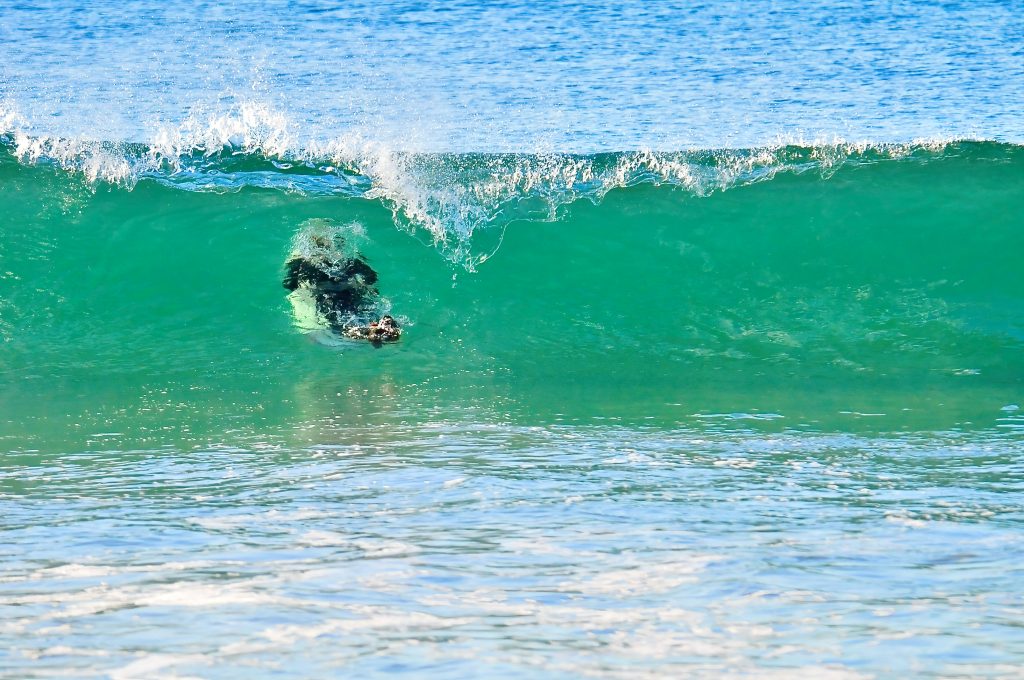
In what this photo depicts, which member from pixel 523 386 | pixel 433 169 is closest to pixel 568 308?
pixel 523 386

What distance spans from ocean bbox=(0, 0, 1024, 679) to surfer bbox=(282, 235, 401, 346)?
0.34 ft

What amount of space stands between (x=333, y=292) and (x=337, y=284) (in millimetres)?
86

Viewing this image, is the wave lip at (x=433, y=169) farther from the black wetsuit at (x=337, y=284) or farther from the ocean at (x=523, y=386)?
the black wetsuit at (x=337, y=284)

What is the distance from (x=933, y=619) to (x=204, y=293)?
6259 millimetres

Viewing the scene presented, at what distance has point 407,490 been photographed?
14.4ft

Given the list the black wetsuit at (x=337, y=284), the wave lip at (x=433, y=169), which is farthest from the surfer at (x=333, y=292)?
the wave lip at (x=433, y=169)

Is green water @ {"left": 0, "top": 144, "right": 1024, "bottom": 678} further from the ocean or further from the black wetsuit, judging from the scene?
the black wetsuit

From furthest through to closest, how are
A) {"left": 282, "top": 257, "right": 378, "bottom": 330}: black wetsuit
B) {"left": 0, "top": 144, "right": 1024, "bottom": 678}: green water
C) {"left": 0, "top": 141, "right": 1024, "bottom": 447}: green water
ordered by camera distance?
{"left": 282, "top": 257, "right": 378, "bottom": 330}: black wetsuit, {"left": 0, "top": 141, "right": 1024, "bottom": 447}: green water, {"left": 0, "top": 144, "right": 1024, "bottom": 678}: green water

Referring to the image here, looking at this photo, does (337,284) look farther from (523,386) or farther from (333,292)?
(523,386)

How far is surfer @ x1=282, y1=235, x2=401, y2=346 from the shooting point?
7.68 meters

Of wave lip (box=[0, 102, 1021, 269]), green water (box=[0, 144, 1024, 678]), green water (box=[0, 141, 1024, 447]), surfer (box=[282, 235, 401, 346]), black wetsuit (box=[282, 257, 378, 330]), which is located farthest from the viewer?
wave lip (box=[0, 102, 1021, 269])

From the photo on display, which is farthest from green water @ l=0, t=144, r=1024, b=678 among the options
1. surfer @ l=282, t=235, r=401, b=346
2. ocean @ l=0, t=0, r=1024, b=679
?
surfer @ l=282, t=235, r=401, b=346

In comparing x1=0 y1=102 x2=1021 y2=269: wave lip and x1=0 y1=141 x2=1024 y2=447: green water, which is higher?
x1=0 y1=102 x2=1021 y2=269: wave lip

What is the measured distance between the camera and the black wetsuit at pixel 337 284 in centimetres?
788
